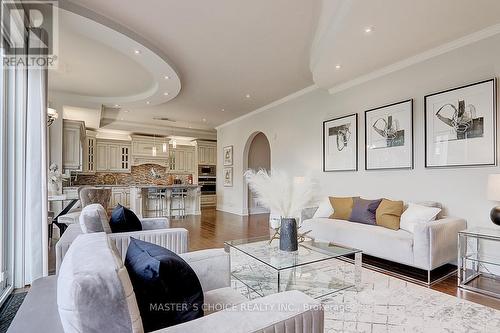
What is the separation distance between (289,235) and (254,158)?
5.89 meters

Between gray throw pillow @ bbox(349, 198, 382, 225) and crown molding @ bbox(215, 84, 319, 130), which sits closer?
gray throw pillow @ bbox(349, 198, 382, 225)

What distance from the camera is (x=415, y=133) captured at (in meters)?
3.62

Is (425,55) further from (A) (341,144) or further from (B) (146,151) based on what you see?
(B) (146,151)

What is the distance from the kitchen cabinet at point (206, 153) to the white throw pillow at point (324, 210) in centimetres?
639

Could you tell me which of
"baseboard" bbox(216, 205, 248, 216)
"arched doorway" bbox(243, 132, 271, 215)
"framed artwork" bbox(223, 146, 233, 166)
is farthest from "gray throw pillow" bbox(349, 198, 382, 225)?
"framed artwork" bbox(223, 146, 233, 166)

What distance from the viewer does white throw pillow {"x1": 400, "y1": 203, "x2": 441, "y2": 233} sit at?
3.06 m

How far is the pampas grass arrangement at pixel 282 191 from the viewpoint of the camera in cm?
226

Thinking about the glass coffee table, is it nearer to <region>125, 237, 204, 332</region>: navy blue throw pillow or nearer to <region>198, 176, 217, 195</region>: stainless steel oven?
<region>125, 237, 204, 332</region>: navy blue throw pillow

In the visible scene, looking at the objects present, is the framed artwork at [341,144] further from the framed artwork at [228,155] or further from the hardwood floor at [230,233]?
the framed artwork at [228,155]

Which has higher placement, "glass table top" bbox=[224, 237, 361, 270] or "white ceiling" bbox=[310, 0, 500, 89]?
"white ceiling" bbox=[310, 0, 500, 89]

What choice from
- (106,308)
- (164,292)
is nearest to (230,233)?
(164,292)

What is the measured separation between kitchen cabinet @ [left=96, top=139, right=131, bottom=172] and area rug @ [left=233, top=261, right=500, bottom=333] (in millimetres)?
7262

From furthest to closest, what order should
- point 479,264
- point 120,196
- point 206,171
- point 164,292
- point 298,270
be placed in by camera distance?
point 206,171, point 120,196, point 479,264, point 298,270, point 164,292

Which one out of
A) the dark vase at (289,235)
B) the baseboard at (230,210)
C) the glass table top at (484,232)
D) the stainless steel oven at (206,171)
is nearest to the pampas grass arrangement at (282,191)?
the dark vase at (289,235)
